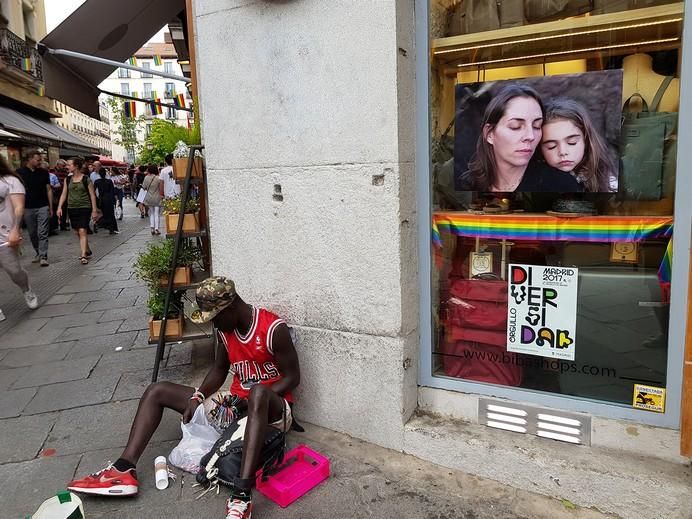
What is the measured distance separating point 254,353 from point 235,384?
0.33m

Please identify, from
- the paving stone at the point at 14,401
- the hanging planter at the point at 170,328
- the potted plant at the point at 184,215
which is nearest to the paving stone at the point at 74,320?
the paving stone at the point at 14,401

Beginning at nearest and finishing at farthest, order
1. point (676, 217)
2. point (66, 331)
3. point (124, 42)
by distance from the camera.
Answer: point (676, 217)
point (66, 331)
point (124, 42)

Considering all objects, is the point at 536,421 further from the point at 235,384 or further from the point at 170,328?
the point at 170,328

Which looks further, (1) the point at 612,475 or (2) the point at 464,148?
(2) the point at 464,148

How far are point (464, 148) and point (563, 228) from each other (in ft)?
2.48

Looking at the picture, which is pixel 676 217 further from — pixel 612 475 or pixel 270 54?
pixel 270 54

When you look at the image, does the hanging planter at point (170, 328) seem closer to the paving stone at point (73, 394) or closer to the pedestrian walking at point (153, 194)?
the paving stone at point (73, 394)

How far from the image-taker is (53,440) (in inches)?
144

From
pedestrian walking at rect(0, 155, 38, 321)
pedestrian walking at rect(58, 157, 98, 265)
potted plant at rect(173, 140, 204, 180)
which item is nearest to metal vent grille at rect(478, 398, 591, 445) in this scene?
potted plant at rect(173, 140, 204, 180)

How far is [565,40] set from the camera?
3.04 metres

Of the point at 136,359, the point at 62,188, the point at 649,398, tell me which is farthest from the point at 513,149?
the point at 62,188

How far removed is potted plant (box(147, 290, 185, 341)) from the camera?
4465 mm

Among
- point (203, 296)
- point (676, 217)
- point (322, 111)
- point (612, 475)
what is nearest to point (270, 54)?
point (322, 111)

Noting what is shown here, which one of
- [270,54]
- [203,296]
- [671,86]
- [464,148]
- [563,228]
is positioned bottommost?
[203,296]
